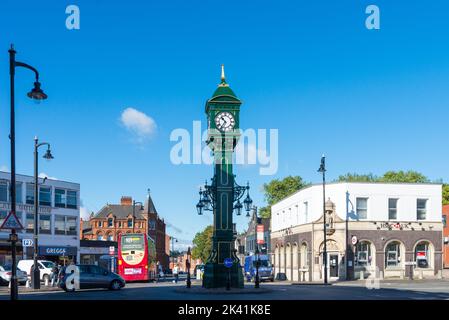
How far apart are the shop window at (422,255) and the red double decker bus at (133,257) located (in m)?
24.4

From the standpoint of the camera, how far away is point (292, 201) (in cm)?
6675

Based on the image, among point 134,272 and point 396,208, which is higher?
point 396,208

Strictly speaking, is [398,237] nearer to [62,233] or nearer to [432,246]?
[432,246]

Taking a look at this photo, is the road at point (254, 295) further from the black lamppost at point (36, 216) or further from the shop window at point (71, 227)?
the shop window at point (71, 227)

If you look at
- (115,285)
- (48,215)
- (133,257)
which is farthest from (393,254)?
(48,215)

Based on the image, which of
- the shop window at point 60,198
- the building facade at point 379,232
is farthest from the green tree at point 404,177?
the shop window at point 60,198

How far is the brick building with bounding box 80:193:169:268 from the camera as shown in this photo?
12344cm

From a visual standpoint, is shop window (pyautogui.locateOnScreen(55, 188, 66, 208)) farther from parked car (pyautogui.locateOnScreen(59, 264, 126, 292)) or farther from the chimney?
the chimney

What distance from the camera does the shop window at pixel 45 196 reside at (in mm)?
68812

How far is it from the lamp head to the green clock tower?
503 inches
